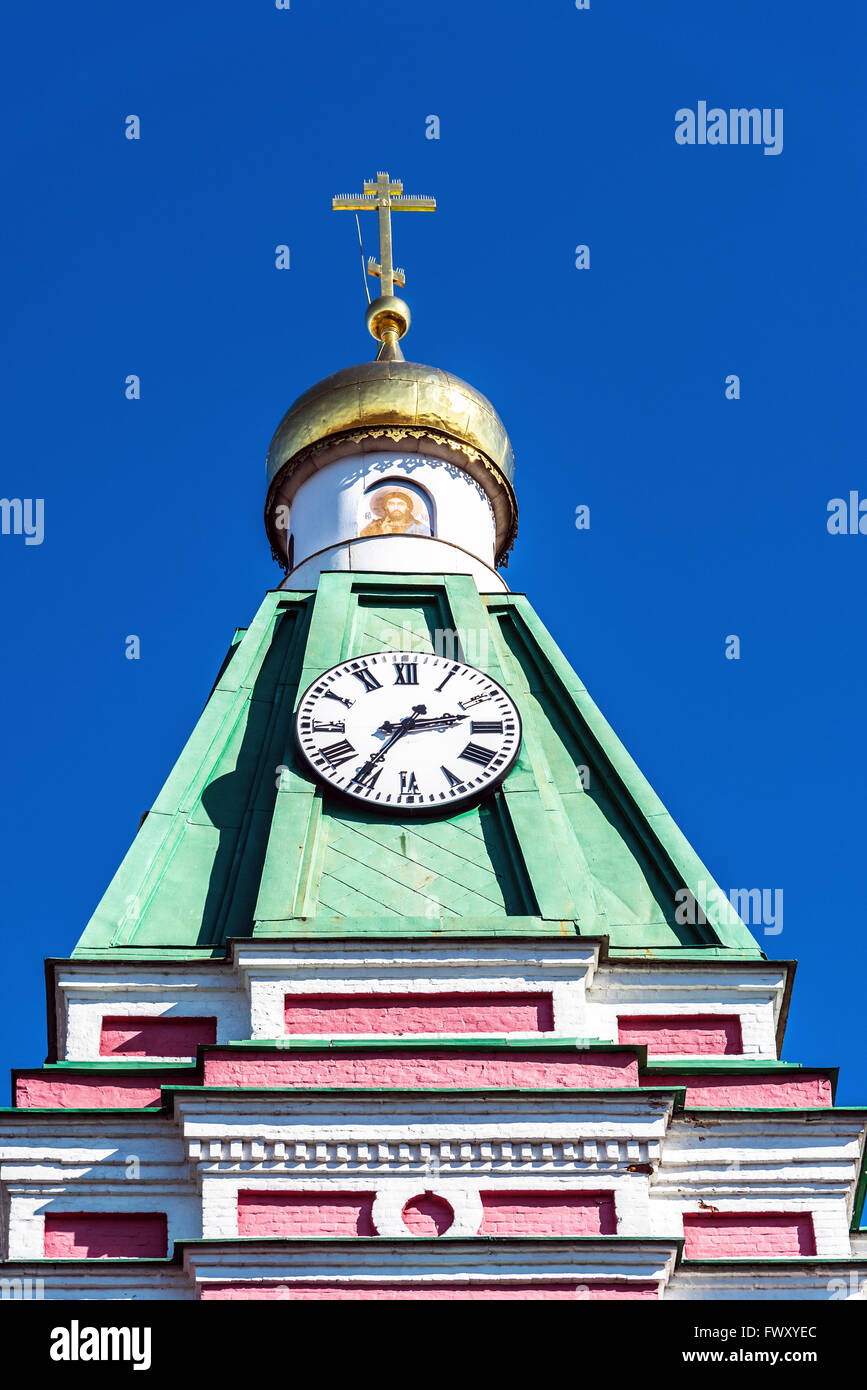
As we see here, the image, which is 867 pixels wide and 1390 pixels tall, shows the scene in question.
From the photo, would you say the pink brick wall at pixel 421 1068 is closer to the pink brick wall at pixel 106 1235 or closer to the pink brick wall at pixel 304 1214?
the pink brick wall at pixel 304 1214

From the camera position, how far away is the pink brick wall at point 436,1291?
19.1 metres

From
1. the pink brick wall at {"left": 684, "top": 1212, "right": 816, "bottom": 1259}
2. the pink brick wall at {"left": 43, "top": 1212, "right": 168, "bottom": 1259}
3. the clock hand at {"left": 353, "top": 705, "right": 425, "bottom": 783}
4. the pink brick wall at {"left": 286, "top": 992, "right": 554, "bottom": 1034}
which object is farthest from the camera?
the clock hand at {"left": 353, "top": 705, "right": 425, "bottom": 783}

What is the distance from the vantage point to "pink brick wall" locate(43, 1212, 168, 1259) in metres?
A: 20.2

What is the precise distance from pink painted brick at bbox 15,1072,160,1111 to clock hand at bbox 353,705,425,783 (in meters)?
4.56

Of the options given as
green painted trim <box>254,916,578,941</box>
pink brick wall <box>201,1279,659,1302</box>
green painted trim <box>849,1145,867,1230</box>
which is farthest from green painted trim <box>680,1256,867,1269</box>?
green painted trim <box>254,916,578,941</box>

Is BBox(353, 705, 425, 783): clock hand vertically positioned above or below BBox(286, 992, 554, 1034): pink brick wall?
above

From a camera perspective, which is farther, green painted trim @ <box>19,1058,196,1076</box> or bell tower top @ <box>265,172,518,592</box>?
bell tower top @ <box>265,172,518,592</box>

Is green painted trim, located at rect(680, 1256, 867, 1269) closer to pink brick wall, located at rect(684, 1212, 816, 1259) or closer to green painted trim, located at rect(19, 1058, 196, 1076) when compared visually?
pink brick wall, located at rect(684, 1212, 816, 1259)

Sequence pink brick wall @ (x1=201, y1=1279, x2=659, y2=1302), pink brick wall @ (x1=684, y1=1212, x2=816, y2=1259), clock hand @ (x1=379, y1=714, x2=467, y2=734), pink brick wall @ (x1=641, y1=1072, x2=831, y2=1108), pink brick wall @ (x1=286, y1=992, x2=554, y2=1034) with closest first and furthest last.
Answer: pink brick wall @ (x1=201, y1=1279, x2=659, y2=1302)
pink brick wall @ (x1=684, y1=1212, x2=816, y2=1259)
pink brick wall @ (x1=641, y1=1072, x2=831, y2=1108)
pink brick wall @ (x1=286, y1=992, x2=554, y2=1034)
clock hand @ (x1=379, y1=714, x2=467, y2=734)

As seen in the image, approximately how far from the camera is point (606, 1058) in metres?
20.9

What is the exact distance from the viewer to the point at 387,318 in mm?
33781

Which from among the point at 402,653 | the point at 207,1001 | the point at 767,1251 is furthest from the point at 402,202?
the point at 767,1251

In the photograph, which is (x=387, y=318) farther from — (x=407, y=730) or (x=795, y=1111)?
(x=795, y=1111)

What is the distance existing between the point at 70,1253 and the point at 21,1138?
104 cm
